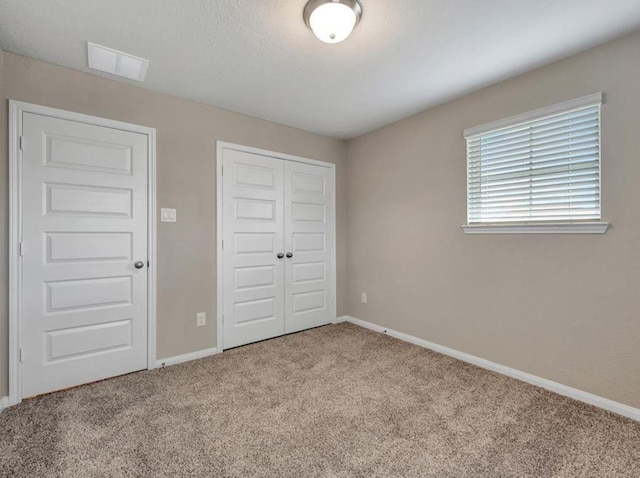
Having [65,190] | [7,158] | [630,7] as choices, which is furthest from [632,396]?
[7,158]

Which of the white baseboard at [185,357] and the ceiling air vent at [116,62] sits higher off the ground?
the ceiling air vent at [116,62]

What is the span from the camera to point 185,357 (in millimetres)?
2793

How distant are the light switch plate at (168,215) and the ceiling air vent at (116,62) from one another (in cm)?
106

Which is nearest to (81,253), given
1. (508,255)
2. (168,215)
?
(168,215)

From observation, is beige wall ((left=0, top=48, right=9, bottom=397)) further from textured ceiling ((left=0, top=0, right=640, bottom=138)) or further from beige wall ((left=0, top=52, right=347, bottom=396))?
textured ceiling ((left=0, top=0, right=640, bottom=138))

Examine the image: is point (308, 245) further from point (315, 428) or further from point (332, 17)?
point (332, 17)

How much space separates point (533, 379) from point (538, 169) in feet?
5.21

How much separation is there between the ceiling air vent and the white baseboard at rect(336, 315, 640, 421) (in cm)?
335

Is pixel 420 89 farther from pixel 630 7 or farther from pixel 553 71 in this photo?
pixel 630 7

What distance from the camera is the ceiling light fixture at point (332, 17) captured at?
160 centimetres

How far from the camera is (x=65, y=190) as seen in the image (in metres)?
2.25

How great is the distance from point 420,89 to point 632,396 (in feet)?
8.51

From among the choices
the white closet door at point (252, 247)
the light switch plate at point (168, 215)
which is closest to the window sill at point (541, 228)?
the white closet door at point (252, 247)

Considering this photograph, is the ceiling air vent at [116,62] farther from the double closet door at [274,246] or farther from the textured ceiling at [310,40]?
the double closet door at [274,246]
